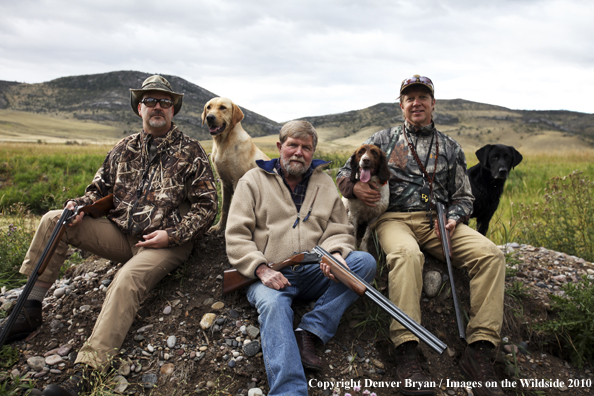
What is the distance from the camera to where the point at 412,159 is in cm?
403

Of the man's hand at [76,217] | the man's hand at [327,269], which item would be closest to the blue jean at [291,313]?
the man's hand at [327,269]

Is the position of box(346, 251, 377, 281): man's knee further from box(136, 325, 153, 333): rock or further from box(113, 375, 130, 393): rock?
box(113, 375, 130, 393): rock

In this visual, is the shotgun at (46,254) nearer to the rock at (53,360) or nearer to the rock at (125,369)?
the rock at (53,360)

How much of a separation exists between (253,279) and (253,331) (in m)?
0.47

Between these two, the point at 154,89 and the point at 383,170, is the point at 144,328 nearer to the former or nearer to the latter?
the point at 154,89

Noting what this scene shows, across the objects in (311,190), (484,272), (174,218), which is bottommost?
(484,272)

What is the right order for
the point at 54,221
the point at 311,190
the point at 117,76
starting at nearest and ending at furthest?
1. the point at 54,221
2. the point at 311,190
3. the point at 117,76

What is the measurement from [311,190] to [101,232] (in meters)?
2.08

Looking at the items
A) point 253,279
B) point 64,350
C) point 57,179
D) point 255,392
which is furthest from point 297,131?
point 57,179

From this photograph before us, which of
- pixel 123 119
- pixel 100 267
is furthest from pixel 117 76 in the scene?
pixel 100 267

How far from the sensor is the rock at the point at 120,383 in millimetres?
2711

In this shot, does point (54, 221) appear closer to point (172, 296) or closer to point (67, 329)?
point (67, 329)

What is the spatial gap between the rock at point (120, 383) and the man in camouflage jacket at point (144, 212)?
0.37 m

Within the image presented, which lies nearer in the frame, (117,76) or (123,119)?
(123,119)
